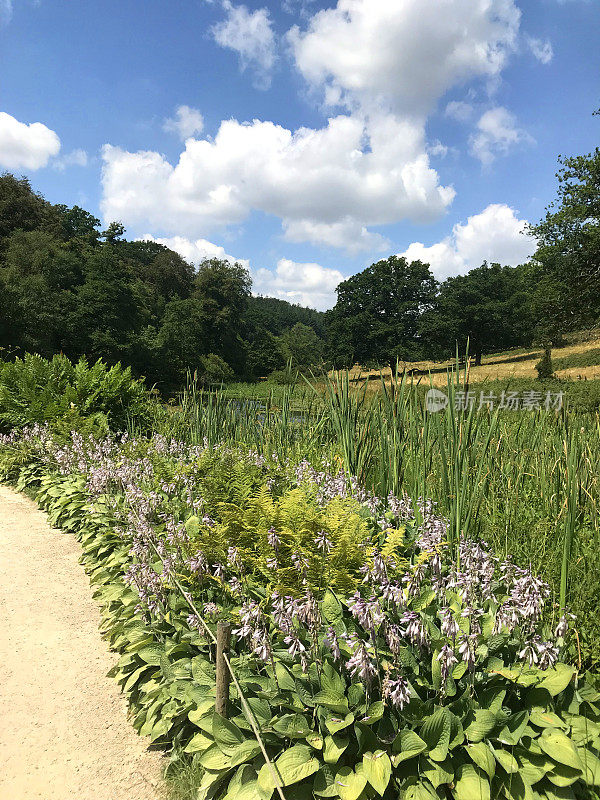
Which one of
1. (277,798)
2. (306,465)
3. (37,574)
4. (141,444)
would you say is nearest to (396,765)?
(277,798)

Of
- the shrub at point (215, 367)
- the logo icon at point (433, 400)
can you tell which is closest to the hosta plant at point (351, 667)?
the logo icon at point (433, 400)

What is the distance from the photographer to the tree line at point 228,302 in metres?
16.8

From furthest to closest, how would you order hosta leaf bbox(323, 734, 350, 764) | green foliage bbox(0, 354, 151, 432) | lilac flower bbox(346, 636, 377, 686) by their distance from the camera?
green foliage bbox(0, 354, 151, 432), hosta leaf bbox(323, 734, 350, 764), lilac flower bbox(346, 636, 377, 686)

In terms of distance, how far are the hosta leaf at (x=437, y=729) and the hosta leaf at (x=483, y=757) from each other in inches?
3.6

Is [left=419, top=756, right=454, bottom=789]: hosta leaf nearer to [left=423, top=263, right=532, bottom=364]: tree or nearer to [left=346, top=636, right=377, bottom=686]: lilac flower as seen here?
[left=346, top=636, right=377, bottom=686]: lilac flower

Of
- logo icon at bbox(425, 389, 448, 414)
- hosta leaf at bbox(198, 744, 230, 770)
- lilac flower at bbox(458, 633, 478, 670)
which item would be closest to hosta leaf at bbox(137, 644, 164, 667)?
hosta leaf at bbox(198, 744, 230, 770)

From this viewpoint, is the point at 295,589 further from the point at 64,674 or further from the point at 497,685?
the point at 64,674

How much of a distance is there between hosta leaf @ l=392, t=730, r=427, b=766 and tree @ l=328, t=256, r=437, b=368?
52142 millimetres

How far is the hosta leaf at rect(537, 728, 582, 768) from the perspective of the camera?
6.26 feet

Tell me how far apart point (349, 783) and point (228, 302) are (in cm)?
5813

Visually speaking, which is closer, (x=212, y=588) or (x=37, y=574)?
(x=212, y=588)

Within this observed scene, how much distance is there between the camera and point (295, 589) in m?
2.46

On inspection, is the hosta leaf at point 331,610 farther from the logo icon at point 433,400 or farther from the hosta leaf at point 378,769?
the logo icon at point 433,400

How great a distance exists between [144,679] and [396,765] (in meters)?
1.75
